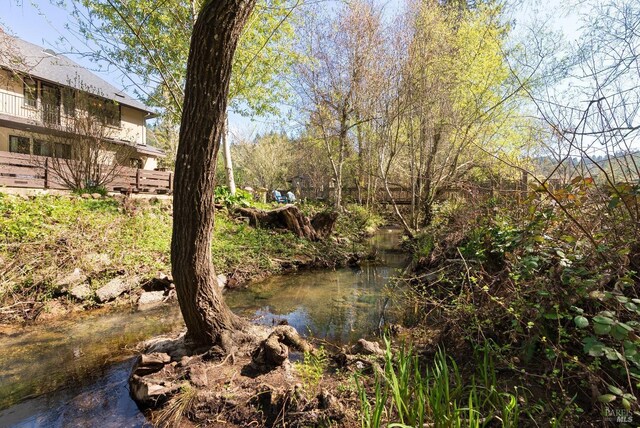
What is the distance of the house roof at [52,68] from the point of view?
4.57m

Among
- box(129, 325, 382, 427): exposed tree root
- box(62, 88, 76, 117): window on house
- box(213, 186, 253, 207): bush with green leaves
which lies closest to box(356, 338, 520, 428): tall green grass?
box(129, 325, 382, 427): exposed tree root

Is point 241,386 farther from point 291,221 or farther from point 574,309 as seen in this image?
point 291,221

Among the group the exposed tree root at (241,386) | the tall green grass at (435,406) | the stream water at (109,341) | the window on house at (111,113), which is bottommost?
the stream water at (109,341)

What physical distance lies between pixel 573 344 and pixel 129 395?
3682 millimetres

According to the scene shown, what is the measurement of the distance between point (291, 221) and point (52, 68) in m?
16.6

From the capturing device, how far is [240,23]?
263 centimetres

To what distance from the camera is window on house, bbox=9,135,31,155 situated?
1453 centimetres

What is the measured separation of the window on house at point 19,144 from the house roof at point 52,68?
2934 mm

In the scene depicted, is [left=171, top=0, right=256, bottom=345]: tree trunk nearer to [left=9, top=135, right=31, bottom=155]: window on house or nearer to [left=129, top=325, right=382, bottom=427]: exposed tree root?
[left=129, top=325, right=382, bottom=427]: exposed tree root

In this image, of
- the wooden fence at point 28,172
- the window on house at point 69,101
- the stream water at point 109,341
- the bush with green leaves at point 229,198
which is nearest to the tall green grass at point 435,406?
the stream water at point 109,341

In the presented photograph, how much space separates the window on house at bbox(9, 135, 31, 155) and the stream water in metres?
14.2

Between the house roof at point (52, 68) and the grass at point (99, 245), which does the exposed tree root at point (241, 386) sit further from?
the house roof at point (52, 68)

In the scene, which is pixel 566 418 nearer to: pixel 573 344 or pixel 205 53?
pixel 573 344

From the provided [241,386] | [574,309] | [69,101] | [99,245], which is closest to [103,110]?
[69,101]
